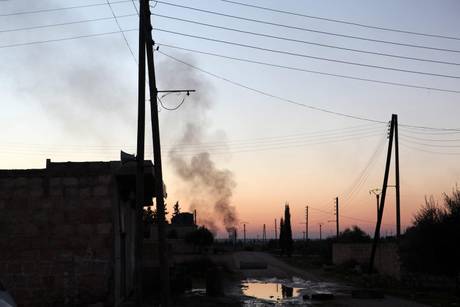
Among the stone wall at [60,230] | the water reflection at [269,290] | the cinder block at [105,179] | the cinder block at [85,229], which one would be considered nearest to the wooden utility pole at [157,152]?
the cinder block at [105,179]

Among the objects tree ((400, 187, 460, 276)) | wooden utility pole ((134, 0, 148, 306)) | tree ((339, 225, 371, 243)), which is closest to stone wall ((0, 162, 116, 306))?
wooden utility pole ((134, 0, 148, 306))

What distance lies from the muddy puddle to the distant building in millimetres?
7334

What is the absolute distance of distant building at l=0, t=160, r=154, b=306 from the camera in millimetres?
16781

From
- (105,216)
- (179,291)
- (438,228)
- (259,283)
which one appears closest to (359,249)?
(259,283)

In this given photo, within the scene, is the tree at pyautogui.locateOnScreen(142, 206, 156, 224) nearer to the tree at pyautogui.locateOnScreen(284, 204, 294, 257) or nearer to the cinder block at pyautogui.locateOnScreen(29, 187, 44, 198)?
the cinder block at pyautogui.locateOnScreen(29, 187, 44, 198)

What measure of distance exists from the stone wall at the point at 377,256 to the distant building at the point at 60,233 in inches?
875

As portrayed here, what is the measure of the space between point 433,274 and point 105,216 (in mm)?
20303

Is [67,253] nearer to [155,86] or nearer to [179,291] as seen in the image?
[155,86]

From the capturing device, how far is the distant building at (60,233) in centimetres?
1678

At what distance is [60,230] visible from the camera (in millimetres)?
17203

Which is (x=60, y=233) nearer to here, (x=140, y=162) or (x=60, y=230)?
(x=60, y=230)

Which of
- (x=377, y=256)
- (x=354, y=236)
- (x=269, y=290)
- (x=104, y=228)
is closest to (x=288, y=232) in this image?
(x=354, y=236)

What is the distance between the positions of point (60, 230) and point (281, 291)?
15194mm

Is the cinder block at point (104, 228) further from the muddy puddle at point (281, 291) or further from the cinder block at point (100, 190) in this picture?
the muddy puddle at point (281, 291)
